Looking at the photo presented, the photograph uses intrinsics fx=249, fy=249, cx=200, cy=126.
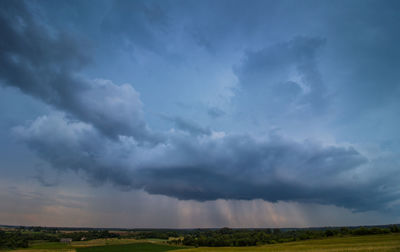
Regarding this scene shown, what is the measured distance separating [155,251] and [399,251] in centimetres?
11402

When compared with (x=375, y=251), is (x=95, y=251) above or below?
below

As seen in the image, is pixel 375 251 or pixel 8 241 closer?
pixel 375 251

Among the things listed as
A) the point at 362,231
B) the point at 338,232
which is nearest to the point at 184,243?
the point at 338,232

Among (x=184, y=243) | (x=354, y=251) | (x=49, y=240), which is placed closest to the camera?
(x=354, y=251)

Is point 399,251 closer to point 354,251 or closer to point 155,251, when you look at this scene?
point 354,251

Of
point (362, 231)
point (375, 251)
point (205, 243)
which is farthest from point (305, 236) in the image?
point (375, 251)

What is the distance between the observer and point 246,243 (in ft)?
479

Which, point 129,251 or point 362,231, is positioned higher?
point 362,231

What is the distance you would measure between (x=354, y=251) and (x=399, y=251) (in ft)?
23.5

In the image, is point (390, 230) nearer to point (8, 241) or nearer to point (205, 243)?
point (205, 243)

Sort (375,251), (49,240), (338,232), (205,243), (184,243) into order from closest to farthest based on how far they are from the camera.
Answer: (375,251)
(338,232)
(205,243)
(184,243)
(49,240)

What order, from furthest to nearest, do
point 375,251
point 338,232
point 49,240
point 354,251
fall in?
point 49,240 < point 338,232 < point 354,251 < point 375,251

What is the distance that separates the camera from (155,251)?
4872 inches

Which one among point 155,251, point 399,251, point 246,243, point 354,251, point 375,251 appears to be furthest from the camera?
point 246,243
